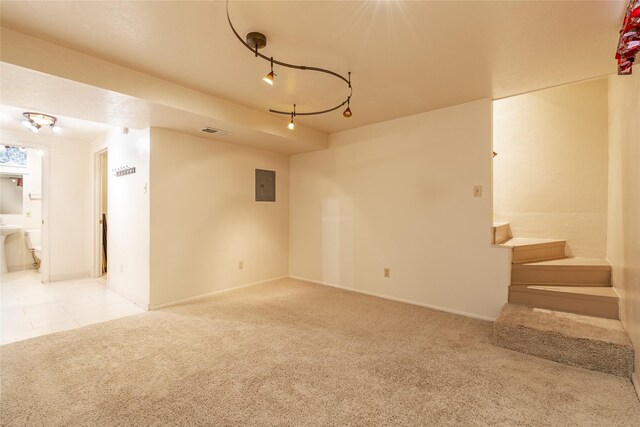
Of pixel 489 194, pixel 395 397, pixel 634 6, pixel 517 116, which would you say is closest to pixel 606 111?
pixel 517 116

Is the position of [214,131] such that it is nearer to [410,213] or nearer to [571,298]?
[410,213]

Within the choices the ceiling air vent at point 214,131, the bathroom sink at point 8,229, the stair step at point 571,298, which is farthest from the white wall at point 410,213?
the bathroom sink at point 8,229

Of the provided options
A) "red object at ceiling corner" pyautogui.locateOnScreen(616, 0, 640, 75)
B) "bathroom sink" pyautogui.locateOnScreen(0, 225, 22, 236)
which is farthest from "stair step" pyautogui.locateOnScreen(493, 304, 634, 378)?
"bathroom sink" pyautogui.locateOnScreen(0, 225, 22, 236)

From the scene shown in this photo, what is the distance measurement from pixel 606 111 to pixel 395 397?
4001 mm

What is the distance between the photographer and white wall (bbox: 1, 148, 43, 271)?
5.44 m

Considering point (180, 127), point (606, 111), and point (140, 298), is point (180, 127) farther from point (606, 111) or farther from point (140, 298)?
point (606, 111)

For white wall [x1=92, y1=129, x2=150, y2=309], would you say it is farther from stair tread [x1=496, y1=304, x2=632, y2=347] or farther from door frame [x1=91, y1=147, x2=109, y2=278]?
stair tread [x1=496, y1=304, x2=632, y2=347]

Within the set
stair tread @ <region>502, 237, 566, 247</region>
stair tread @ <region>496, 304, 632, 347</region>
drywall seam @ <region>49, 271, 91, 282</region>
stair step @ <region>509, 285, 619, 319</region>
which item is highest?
stair tread @ <region>502, 237, 566, 247</region>

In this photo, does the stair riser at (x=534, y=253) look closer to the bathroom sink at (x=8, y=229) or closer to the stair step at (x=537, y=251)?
the stair step at (x=537, y=251)

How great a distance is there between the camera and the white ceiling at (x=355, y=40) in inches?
69.1

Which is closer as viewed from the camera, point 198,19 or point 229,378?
point 198,19

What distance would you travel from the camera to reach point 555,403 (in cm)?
176

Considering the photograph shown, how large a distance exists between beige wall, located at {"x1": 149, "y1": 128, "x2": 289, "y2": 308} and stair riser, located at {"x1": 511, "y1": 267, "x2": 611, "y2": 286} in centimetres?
357

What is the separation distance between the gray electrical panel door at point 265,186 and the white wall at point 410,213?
1.72 feet
